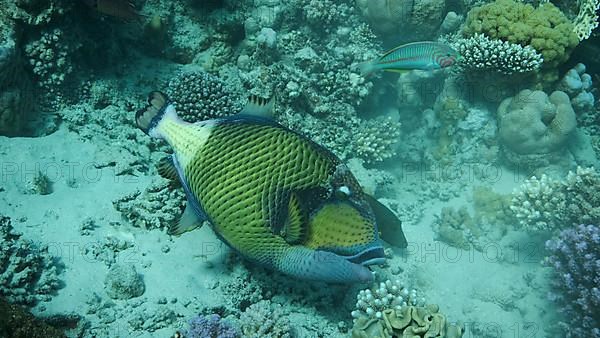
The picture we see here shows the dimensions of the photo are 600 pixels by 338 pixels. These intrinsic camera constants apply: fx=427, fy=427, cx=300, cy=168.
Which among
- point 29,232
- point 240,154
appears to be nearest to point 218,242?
point 240,154

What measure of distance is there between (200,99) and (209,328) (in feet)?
8.74

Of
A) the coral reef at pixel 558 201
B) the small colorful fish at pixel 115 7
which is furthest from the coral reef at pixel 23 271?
the coral reef at pixel 558 201

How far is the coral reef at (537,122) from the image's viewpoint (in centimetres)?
554

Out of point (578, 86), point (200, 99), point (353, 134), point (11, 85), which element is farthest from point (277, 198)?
point (578, 86)

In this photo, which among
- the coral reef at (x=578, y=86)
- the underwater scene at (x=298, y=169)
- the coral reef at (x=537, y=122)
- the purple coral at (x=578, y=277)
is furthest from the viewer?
the coral reef at (x=578, y=86)

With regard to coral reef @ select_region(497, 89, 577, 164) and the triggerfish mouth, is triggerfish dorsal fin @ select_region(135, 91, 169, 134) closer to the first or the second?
the triggerfish mouth

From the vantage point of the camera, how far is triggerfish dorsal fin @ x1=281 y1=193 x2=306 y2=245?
2717 millimetres

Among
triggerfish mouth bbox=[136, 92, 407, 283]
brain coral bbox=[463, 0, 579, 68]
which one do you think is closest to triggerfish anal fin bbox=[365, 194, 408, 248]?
triggerfish mouth bbox=[136, 92, 407, 283]

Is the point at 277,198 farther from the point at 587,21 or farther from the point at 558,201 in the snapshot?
the point at 587,21

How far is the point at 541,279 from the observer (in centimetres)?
532

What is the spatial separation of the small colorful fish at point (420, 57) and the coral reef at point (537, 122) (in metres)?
1.10

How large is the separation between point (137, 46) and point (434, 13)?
169 inches

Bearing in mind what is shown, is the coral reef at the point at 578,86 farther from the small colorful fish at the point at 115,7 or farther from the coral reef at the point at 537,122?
the small colorful fish at the point at 115,7

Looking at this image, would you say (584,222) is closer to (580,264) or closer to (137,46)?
(580,264)
